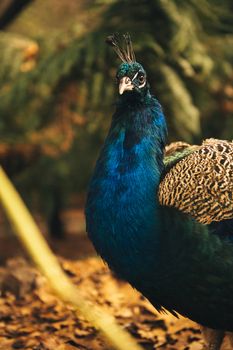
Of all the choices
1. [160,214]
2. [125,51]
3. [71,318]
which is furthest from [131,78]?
[71,318]

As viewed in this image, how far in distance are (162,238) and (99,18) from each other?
3037mm

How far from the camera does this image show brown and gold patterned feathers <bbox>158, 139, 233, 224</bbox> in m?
2.77

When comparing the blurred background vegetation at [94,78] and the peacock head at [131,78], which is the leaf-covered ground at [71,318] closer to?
the peacock head at [131,78]

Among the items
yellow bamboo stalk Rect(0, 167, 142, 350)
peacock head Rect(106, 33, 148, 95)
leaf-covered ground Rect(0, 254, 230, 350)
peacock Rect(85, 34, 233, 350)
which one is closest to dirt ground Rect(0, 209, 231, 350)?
leaf-covered ground Rect(0, 254, 230, 350)

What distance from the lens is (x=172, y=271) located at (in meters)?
2.76

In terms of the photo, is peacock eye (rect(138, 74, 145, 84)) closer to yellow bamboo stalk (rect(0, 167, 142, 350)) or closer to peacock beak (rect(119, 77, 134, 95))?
peacock beak (rect(119, 77, 134, 95))

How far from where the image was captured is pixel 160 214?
280 cm

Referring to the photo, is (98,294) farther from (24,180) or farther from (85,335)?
(24,180)

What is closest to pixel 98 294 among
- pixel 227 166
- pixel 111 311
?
pixel 111 311

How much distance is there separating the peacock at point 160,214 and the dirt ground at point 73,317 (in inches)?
27.8

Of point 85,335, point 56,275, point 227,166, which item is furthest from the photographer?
point 85,335

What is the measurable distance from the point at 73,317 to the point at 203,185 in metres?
1.50

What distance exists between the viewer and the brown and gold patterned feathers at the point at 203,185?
2.77 meters

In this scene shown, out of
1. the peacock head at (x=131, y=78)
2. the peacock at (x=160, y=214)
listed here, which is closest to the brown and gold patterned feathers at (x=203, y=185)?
the peacock at (x=160, y=214)
